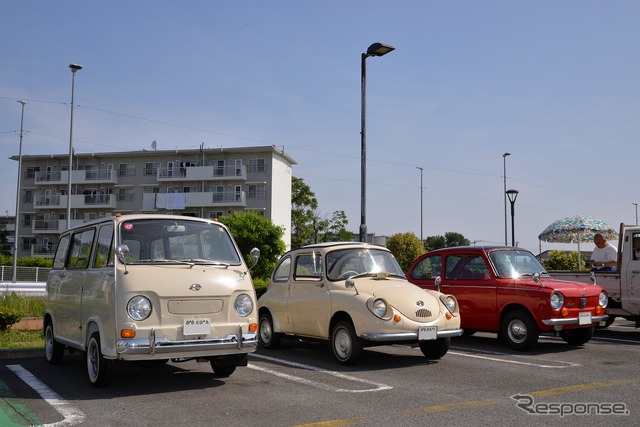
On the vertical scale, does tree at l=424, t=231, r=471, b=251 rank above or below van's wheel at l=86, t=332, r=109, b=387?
above

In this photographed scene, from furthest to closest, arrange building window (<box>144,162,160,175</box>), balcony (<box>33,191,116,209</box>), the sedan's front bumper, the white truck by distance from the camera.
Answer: building window (<box>144,162,160,175</box>)
balcony (<box>33,191,116,209</box>)
the white truck
the sedan's front bumper

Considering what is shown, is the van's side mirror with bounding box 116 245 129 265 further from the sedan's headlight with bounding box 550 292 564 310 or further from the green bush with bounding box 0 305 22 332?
the sedan's headlight with bounding box 550 292 564 310

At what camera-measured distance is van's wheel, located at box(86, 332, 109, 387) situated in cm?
738

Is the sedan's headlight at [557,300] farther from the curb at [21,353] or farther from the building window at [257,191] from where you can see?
the building window at [257,191]

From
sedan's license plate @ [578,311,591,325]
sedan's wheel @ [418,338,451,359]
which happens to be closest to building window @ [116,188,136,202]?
sedan's wheel @ [418,338,451,359]

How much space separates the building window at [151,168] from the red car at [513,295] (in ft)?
183

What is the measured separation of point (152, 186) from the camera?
213 ft

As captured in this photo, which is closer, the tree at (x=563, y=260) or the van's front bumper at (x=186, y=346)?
the van's front bumper at (x=186, y=346)

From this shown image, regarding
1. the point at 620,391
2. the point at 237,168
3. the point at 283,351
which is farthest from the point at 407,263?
the point at 620,391

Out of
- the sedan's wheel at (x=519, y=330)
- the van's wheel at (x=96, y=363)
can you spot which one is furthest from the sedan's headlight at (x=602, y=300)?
the van's wheel at (x=96, y=363)

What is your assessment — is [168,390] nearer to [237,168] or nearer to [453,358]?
[453,358]

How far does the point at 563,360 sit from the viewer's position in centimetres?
975

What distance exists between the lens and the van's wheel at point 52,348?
9.51 meters

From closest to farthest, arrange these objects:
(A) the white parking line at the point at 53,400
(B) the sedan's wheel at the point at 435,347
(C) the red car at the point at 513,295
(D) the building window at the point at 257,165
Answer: (A) the white parking line at the point at 53,400 < (B) the sedan's wheel at the point at 435,347 < (C) the red car at the point at 513,295 < (D) the building window at the point at 257,165
